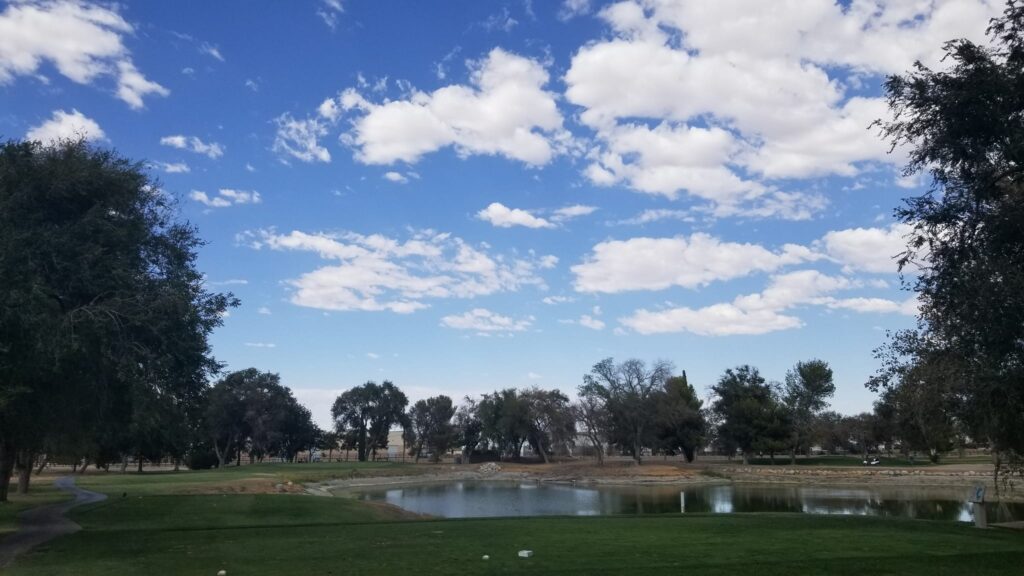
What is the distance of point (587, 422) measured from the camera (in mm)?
110125

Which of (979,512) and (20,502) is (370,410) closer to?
(20,502)

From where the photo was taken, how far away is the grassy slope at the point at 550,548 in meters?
15.3

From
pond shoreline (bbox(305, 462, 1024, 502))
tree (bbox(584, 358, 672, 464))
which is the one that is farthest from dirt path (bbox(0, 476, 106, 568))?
tree (bbox(584, 358, 672, 464))

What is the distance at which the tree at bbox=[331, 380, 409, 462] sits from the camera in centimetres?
13888

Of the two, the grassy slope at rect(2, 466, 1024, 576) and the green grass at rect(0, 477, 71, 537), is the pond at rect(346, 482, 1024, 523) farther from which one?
the green grass at rect(0, 477, 71, 537)

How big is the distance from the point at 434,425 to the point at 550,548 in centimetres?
12113

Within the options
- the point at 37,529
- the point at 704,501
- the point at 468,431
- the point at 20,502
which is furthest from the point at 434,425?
the point at 37,529

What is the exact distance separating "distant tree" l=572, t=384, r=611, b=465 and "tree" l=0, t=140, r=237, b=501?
88469 millimetres

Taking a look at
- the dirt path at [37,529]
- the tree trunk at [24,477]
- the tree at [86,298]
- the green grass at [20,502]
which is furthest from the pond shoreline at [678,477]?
the tree at [86,298]

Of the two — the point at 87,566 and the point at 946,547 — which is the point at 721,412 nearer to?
the point at 946,547

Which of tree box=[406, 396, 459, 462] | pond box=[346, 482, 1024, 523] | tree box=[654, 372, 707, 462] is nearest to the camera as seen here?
pond box=[346, 482, 1024, 523]

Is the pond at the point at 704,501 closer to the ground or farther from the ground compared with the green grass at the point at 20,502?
closer to the ground

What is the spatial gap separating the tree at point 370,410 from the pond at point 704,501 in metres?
65.5

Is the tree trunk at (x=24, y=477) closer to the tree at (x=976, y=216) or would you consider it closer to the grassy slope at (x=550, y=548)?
the grassy slope at (x=550, y=548)
